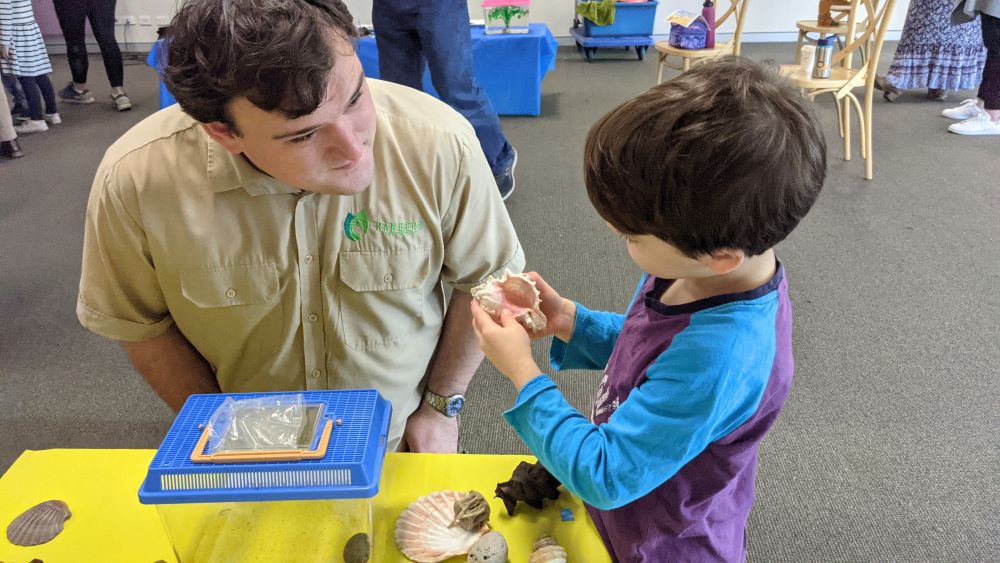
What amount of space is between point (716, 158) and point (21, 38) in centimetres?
453

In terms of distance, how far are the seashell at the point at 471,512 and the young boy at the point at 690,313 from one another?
150mm

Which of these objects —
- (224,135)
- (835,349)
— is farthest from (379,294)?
(835,349)

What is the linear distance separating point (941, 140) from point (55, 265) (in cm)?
463

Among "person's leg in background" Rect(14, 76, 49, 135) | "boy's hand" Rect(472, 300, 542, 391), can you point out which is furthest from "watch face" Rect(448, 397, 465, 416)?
"person's leg in background" Rect(14, 76, 49, 135)

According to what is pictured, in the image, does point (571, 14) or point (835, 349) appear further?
point (571, 14)

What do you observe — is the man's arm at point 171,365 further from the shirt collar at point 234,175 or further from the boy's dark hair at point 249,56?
the boy's dark hair at point 249,56

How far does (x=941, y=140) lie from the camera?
12.8 ft

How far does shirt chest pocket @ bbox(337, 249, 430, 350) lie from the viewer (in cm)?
109

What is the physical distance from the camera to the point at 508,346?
822 mm

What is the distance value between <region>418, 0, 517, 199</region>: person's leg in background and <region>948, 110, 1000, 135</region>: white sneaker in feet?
9.24

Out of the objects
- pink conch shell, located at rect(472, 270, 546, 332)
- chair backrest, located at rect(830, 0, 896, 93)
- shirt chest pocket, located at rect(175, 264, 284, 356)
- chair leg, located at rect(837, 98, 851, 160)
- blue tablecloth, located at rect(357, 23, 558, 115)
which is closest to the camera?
pink conch shell, located at rect(472, 270, 546, 332)

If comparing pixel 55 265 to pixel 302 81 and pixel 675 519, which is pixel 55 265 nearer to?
pixel 302 81

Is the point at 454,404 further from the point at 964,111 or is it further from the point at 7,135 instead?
the point at 964,111

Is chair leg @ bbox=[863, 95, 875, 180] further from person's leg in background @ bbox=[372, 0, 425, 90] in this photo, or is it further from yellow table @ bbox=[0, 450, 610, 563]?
yellow table @ bbox=[0, 450, 610, 563]
